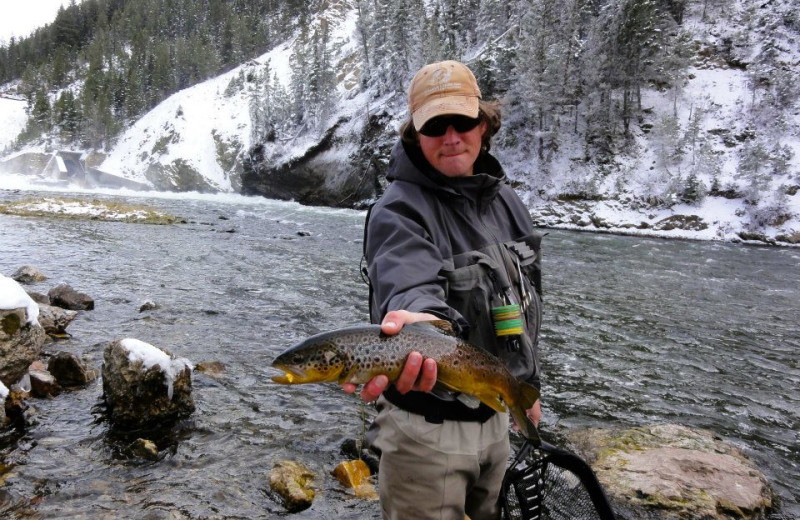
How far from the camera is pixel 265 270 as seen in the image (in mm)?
15711

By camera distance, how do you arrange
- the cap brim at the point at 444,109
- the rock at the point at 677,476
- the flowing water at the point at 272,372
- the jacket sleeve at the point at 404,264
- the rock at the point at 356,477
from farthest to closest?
1. the rock at the point at 356,477
2. the flowing water at the point at 272,372
3. the rock at the point at 677,476
4. the cap brim at the point at 444,109
5. the jacket sleeve at the point at 404,264

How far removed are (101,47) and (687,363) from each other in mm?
159103

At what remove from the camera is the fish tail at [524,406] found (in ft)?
7.12

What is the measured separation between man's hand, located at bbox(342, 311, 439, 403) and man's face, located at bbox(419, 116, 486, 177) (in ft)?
2.88

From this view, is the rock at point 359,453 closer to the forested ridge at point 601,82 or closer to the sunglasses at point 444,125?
the sunglasses at point 444,125

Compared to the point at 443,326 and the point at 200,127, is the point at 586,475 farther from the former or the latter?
the point at 200,127

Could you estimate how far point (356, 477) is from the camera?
15.5 ft

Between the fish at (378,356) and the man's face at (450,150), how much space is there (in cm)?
88

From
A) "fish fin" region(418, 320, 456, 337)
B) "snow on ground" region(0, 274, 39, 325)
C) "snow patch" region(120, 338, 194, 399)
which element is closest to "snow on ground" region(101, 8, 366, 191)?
"snow on ground" region(0, 274, 39, 325)

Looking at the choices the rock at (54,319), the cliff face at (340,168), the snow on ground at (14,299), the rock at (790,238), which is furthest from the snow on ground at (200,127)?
the snow on ground at (14,299)

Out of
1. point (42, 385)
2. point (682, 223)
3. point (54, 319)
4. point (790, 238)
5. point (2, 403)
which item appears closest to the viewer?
point (2, 403)

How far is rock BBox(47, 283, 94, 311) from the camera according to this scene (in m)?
9.88

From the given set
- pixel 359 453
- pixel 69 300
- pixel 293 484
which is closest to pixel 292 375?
pixel 293 484

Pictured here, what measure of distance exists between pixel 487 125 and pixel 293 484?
12.5 feet
